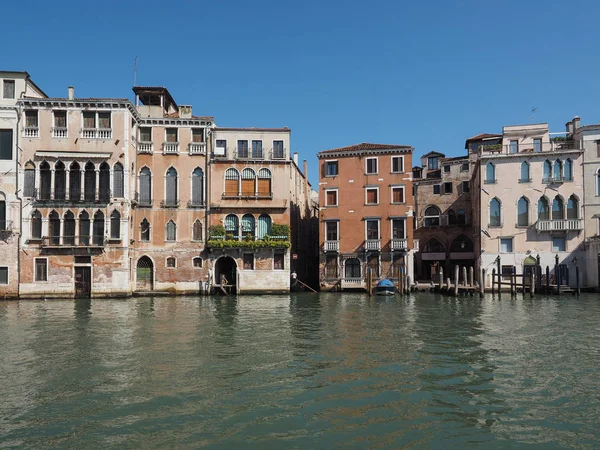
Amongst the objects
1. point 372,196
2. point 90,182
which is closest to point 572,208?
point 372,196

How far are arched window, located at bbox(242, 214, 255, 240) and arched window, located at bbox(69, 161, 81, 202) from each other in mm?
10040

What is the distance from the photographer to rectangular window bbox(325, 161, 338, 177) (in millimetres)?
37781

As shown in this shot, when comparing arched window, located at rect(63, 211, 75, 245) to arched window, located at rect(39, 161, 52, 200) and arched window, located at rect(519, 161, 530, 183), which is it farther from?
arched window, located at rect(519, 161, 530, 183)

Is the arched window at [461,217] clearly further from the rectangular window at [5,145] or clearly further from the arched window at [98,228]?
the rectangular window at [5,145]

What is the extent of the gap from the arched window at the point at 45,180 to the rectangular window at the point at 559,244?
31.9m

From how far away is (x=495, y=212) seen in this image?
3688 centimetres

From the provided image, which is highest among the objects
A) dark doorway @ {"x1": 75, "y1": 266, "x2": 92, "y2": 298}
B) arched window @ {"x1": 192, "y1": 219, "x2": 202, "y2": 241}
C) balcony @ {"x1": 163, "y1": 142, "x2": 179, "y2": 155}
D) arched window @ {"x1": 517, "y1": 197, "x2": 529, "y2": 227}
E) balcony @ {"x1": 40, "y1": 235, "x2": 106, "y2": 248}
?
balcony @ {"x1": 163, "y1": 142, "x2": 179, "y2": 155}

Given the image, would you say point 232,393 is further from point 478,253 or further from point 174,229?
point 478,253

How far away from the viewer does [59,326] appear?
18734mm

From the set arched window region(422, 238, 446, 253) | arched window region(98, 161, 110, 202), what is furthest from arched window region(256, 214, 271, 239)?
arched window region(422, 238, 446, 253)

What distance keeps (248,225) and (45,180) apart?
12.4m

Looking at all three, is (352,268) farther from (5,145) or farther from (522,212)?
(5,145)

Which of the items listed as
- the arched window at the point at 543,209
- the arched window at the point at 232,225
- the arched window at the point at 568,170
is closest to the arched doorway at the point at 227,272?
the arched window at the point at 232,225

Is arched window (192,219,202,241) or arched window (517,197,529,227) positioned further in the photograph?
arched window (517,197,529,227)
